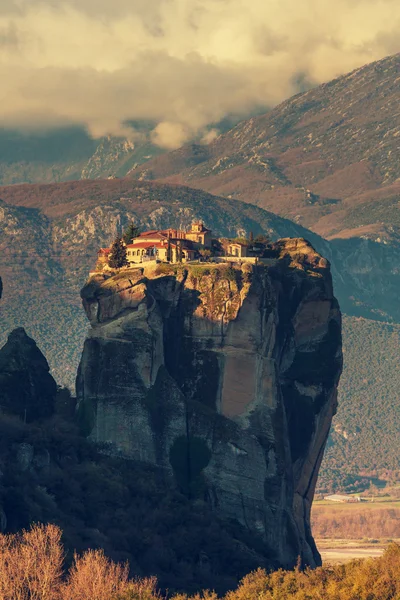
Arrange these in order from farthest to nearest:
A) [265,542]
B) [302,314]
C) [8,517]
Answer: [302,314] < [265,542] < [8,517]

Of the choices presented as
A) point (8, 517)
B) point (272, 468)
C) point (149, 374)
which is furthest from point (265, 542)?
point (8, 517)

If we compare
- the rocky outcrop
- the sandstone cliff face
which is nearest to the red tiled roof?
the sandstone cliff face

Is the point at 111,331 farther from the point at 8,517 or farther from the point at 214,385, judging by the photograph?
the point at 8,517

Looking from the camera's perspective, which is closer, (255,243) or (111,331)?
(111,331)

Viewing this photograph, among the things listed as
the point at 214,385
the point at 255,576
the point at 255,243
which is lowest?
the point at 255,576

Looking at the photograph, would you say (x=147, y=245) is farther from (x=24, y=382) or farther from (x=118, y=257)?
(x=24, y=382)

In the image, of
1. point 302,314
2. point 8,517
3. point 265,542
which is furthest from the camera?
point 302,314

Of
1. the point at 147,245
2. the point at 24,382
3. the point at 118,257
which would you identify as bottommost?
the point at 24,382

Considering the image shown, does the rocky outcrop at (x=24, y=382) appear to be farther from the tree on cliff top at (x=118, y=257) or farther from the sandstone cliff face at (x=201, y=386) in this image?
the tree on cliff top at (x=118, y=257)

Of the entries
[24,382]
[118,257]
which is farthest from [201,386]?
[118,257]
